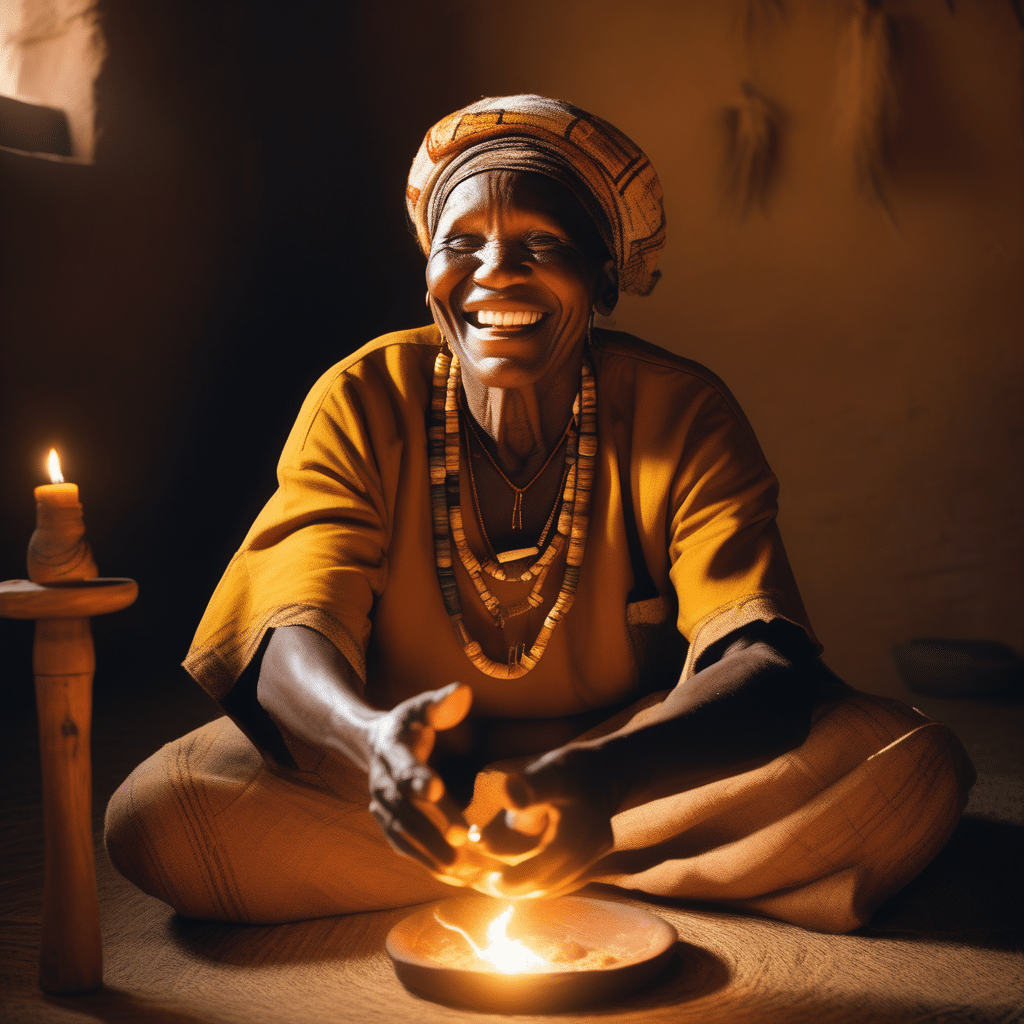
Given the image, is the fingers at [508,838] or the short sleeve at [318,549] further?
the short sleeve at [318,549]

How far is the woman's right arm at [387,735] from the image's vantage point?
1.37 metres

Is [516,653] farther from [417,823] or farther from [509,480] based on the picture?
[417,823]

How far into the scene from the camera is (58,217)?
3.72m

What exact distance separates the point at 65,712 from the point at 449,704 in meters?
0.58

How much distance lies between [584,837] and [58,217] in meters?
3.03

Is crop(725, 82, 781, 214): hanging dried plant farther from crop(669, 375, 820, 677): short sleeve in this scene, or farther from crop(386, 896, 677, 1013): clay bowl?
crop(386, 896, 677, 1013): clay bowl

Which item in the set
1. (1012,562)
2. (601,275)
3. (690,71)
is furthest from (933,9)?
(601,275)

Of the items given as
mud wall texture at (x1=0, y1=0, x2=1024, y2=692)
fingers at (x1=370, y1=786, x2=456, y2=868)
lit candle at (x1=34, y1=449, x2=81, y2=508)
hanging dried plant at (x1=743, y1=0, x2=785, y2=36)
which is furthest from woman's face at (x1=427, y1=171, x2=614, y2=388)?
hanging dried plant at (x1=743, y1=0, x2=785, y2=36)

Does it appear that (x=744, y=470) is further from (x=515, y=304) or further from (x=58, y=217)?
(x=58, y=217)

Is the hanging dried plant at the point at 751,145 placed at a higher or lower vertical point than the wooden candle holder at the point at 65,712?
higher

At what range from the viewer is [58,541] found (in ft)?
5.07

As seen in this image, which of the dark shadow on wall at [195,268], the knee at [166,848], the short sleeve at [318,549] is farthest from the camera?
the dark shadow on wall at [195,268]

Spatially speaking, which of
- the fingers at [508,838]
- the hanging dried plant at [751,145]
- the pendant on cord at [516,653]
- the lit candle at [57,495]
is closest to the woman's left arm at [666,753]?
the fingers at [508,838]

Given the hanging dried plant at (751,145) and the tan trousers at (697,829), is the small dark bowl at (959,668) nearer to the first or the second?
the hanging dried plant at (751,145)
